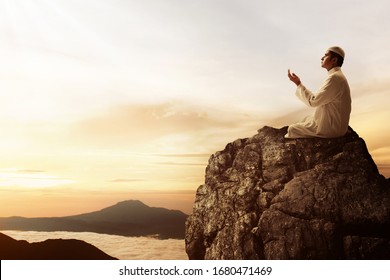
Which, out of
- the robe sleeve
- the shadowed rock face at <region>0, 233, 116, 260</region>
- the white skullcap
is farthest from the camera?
the shadowed rock face at <region>0, 233, 116, 260</region>

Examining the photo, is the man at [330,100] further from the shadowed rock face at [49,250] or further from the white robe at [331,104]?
the shadowed rock face at [49,250]

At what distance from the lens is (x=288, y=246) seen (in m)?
10.8

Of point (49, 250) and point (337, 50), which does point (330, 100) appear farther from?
point (49, 250)

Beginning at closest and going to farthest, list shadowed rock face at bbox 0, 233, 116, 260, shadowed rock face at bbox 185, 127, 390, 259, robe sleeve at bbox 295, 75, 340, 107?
shadowed rock face at bbox 185, 127, 390, 259 < robe sleeve at bbox 295, 75, 340, 107 < shadowed rock face at bbox 0, 233, 116, 260

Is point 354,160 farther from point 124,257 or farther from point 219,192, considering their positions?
point 124,257

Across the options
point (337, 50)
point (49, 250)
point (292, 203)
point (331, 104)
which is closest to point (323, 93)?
point (331, 104)

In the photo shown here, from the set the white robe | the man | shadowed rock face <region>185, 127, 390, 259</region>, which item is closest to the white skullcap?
the man

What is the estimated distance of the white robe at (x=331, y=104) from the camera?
1173 centimetres

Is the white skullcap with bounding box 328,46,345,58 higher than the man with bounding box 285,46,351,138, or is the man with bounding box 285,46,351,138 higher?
the white skullcap with bounding box 328,46,345,58

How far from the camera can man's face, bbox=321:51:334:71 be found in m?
11.9

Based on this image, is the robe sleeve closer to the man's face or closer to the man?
the man

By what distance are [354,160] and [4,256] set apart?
10684 mm

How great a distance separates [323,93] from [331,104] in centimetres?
39
